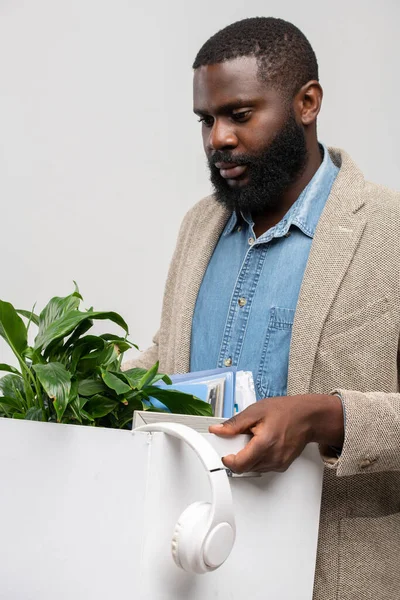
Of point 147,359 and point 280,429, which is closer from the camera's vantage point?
point 280,429

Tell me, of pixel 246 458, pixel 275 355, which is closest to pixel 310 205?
pixel 275 355

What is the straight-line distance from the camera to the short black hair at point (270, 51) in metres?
1.49

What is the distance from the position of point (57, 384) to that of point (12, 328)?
5.1 inches

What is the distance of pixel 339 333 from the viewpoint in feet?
4.16

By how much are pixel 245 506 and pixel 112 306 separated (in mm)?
1640

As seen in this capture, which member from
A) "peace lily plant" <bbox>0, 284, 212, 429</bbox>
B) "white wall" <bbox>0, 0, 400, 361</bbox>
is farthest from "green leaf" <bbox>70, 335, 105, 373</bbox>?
"white wall" <bbox>0, 0, 400, 361</bbox>

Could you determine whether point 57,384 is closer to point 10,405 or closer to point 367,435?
point 10,405

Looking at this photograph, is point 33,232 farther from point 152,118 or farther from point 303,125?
point 303,125

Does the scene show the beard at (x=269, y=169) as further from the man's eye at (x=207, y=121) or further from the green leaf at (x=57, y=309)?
the green leaf at (x=57, y=309)

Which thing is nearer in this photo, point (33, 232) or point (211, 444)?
point (211, 444)

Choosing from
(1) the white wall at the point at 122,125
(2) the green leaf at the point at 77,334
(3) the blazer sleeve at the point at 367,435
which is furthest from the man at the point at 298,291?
(1) the white wall at the point at 122,125

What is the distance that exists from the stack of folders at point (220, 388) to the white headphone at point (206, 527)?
252mm

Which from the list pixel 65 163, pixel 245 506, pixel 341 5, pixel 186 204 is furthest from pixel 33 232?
pixel 245 506

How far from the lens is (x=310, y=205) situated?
1467 millimetres
